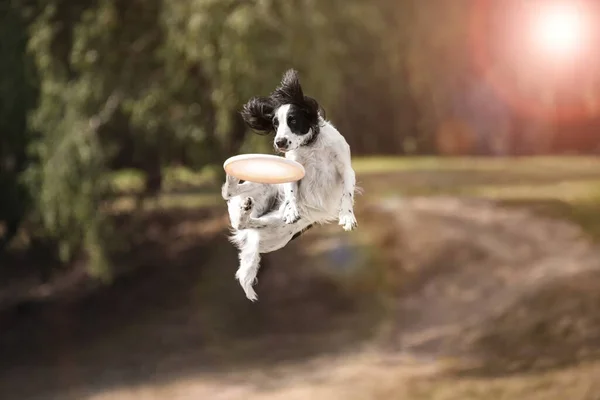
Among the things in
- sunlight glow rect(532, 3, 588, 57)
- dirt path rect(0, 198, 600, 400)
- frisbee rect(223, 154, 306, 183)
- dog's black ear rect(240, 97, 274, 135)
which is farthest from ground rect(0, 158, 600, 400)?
frisbee rect(223, 154, 306, 183)

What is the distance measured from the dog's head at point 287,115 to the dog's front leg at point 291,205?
36 mm

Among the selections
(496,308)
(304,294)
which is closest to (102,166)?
(304,294)

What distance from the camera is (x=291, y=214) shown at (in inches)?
28.3

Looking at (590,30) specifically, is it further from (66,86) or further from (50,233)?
(50,233)

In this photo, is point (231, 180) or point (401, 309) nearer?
point (231, 180)

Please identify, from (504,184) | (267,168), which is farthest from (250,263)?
(504,184)

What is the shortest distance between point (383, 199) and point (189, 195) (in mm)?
1658

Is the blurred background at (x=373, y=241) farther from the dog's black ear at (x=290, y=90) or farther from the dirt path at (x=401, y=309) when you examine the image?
the dog's black ear at (x=290, y=90)

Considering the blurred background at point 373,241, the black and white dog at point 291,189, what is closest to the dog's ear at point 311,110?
the black and white dog at point 291,189

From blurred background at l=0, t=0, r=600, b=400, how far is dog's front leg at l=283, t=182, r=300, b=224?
5030mm

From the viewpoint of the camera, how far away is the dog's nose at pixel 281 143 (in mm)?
723

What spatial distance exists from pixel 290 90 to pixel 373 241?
20.2ft

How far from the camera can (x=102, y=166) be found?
18.8 ft

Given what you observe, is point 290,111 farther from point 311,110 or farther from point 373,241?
point 373,241
